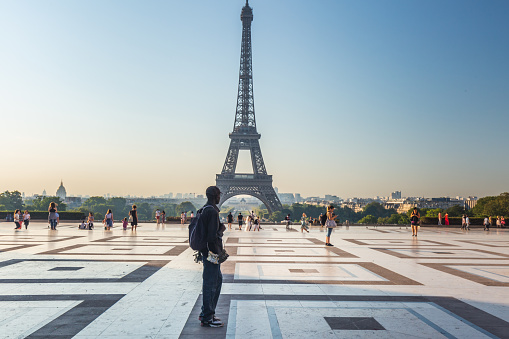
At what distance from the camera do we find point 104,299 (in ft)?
21.4

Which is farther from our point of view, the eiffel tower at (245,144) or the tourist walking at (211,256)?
the eiffel tower at (245,144)

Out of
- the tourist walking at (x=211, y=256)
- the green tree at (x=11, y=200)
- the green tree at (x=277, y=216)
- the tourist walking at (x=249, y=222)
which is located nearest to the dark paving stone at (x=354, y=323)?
the tourist walking at (x=211, y=256)

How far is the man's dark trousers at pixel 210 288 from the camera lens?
5234 millimetres

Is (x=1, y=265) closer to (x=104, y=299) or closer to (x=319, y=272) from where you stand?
(x=104, y=299)

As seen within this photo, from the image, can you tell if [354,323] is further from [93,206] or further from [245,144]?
[93,206]

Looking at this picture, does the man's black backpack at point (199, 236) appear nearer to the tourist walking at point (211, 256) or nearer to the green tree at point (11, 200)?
the tourist walking at point (211, 256)

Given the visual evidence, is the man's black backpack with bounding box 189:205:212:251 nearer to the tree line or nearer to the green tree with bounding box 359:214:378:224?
the tree line

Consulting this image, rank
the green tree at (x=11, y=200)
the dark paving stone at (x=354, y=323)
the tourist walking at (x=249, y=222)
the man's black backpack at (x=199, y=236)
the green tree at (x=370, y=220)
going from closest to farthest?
1. the dark paving stone at (x=354, y=323)
2. the man's black backpack at (x=199, y=236)
3. the tourist walking at (x=249, y=222)
4. the green tree at (x=370, y=220)
5. the green tree at (x=11, y=200)

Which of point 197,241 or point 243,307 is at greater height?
point 197,241

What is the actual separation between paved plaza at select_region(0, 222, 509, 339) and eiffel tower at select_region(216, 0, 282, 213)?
60551 millimetres

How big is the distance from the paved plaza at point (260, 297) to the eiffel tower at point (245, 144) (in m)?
60.6

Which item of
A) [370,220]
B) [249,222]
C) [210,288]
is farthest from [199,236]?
[370,220]

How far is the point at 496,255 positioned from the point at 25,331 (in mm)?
14204

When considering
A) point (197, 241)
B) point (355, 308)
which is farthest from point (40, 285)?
point (355, 308)
